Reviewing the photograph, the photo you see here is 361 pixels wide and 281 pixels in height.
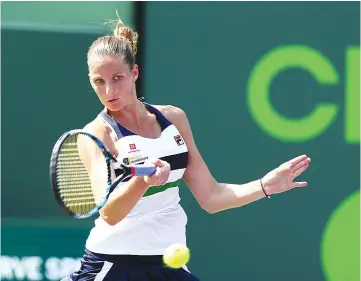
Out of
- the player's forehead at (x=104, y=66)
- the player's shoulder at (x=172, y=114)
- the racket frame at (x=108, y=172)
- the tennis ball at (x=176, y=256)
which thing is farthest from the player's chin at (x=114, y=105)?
the tennis ball at (x=176, y=256)

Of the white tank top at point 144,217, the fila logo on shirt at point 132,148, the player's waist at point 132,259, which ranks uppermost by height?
the fila logo on shirt at point 132,148

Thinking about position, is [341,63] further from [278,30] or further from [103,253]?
[103,253]

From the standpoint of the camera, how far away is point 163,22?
20.3ft

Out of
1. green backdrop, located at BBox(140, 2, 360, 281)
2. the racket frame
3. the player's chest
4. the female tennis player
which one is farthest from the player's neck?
green backdrop, located at BBox(140, 2, 360, 281)

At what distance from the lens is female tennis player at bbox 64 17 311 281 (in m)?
3.53

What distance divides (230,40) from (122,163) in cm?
304

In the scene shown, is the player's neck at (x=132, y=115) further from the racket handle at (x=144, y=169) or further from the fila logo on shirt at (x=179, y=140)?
the racket handle at (x=144, y=169)

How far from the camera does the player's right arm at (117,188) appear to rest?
126 inches

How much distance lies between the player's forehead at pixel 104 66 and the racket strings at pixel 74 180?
0.26m

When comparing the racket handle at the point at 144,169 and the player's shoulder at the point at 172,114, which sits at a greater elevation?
the player's shoulder at the point at 172,114

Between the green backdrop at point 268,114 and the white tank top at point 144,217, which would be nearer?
the white tank top at point 144,217

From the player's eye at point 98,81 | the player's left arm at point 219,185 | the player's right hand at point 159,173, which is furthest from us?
the player's left arm at point 219,185

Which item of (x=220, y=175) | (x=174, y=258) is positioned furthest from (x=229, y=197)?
(x=220, y=175)

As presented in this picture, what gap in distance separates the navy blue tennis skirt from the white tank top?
24 mm
